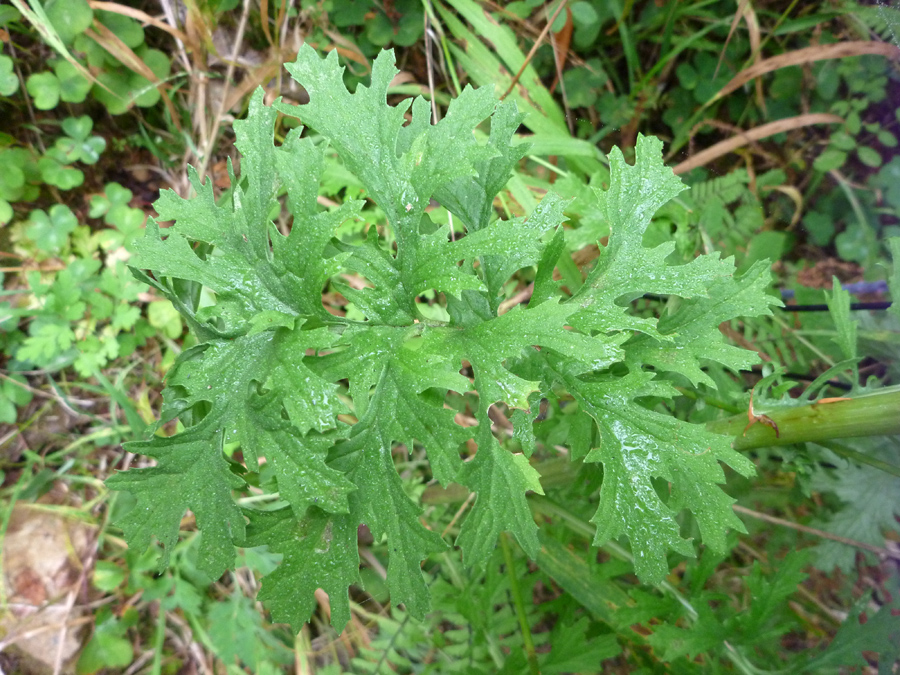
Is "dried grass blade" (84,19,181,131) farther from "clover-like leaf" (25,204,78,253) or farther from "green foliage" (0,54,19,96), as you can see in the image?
"clover-like leaf" (25,204,78,253)

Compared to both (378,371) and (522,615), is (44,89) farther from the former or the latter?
(522,615)

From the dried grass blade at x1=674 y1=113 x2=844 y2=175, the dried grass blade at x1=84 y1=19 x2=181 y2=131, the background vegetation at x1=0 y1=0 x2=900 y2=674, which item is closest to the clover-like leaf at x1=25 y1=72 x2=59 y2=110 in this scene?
the background vegetation at x1=0 y1=0 x2=900 y2=674

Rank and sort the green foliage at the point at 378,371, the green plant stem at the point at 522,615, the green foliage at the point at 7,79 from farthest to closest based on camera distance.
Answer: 1. the green foliage at the point at 7,79
2. the green plant stem at the point at 522,615
3. the green foliage at the point at 378,371

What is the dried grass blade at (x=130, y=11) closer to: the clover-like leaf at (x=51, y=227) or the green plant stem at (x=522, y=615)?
the clover-like leaf at (x=51, y=227)

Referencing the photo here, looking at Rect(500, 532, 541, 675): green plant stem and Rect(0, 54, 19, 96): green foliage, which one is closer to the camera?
Rect(500, 532, 541, 675): green plant stem

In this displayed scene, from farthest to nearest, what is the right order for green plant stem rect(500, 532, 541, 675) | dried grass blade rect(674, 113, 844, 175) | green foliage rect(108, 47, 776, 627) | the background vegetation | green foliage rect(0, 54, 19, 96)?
dried grass blade rect(674, 113, 844, 175), green foliage rect(0, 54, 19, 96), the background vegetation, green plant stem rect(500, 532, 541, 675), green foliage rect(108, 47, 776, 627)

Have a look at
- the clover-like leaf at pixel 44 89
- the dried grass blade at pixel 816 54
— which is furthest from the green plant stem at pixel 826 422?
the clover-like leaf at pixel 44 89

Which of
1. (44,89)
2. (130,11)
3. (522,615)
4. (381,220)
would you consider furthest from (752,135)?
(44,89)
